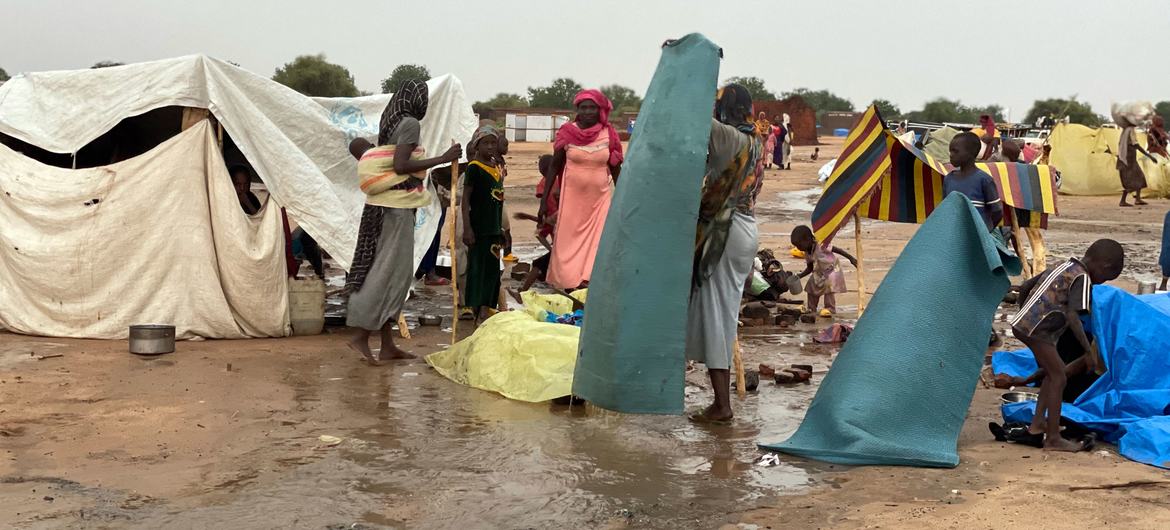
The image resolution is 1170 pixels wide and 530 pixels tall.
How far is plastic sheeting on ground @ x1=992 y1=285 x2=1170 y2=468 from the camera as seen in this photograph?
5.44m

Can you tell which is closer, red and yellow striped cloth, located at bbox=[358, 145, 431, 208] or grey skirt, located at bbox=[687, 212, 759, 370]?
grey skirt, located at bbox=[687, 212, 759, 370]

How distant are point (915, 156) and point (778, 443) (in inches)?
143

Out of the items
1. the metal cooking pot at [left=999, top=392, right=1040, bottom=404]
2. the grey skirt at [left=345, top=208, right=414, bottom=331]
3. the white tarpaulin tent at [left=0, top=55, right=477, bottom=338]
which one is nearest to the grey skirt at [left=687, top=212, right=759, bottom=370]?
the metal cooking pot at [left=999, top=392, right=1040, bottom=404]

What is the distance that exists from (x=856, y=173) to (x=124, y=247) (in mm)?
5179

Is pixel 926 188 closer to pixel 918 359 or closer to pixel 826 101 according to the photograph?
pixel 918 359

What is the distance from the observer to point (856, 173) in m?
8.23

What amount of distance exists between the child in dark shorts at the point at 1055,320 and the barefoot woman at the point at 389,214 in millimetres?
3689

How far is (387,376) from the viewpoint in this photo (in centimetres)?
729

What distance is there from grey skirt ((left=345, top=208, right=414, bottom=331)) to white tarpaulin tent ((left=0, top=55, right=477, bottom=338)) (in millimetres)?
1168

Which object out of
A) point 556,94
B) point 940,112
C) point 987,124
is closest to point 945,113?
point 940,112

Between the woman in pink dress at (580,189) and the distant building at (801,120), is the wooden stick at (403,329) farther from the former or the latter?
the distant building at (801,120)

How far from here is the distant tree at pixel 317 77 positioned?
140 ft

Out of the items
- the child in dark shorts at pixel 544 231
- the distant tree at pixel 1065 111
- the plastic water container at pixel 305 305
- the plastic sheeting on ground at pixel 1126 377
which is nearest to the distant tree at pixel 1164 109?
the distant tree at pixel 1065 111

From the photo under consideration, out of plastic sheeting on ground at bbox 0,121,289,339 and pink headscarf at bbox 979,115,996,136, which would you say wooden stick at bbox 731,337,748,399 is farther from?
pink headscarf at bbox 979,115,996,136
